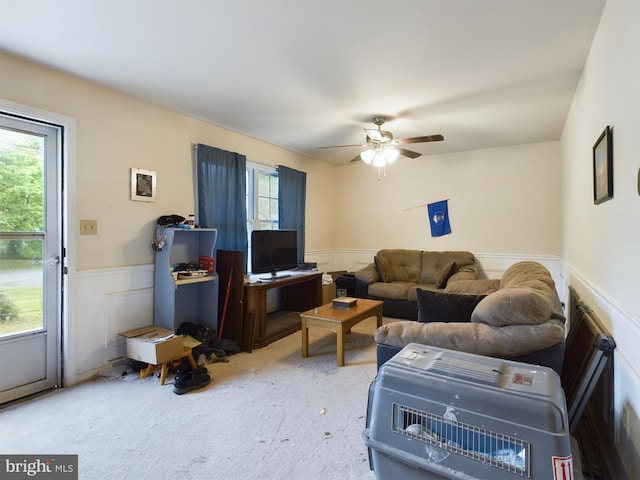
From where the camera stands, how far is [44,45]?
232 cm

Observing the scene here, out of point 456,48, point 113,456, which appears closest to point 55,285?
point 113,456

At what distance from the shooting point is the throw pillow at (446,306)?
7.25 feet

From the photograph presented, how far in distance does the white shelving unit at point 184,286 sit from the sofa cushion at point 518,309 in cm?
255

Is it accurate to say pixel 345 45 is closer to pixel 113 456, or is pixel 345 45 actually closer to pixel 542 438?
pixel 542 438

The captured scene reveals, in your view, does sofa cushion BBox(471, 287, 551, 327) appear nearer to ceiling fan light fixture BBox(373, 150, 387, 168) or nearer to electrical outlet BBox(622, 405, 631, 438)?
electrical outlet BBox(622, 405, 631, 438)

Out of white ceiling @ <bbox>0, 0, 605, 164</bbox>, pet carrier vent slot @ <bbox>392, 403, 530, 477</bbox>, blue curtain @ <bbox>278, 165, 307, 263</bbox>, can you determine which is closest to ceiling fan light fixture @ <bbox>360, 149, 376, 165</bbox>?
white ceiling @ <bbox>0, 0, 605, 164</bbox>

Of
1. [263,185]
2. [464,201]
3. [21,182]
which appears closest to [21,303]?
[21,182]

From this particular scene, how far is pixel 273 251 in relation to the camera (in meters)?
4.28

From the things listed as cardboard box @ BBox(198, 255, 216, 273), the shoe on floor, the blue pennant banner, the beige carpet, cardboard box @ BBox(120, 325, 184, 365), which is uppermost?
the blue pennant banner

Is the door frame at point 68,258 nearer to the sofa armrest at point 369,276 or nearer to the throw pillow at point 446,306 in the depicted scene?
the throw pillow at point 446,306

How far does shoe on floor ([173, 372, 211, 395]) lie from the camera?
2629mm

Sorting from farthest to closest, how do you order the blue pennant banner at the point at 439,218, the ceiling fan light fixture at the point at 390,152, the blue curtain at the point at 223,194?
the blue pennant banner at the point at 439,218 → the blue curtain at the point at 223,194 → the ceiling fan light fixture at the point at 390,152

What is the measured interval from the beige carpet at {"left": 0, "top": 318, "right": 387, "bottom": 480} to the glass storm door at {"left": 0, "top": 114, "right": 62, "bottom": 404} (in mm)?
264

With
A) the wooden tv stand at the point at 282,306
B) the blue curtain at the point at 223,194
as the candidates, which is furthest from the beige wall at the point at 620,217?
the blue curtain at the point at 223,194
